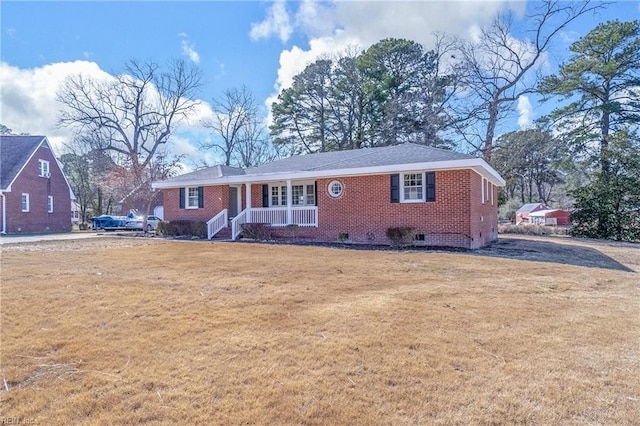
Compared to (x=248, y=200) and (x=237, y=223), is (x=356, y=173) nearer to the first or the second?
(x=248, y=200)

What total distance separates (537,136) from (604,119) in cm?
405

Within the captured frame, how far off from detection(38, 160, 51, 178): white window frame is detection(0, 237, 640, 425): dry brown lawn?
24.1 meters

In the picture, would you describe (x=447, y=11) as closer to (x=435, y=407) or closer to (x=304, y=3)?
(x=304, y=3)

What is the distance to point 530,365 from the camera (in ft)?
10.8

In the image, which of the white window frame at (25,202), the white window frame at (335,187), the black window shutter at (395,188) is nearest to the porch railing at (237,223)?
the white window frame at (335,187)

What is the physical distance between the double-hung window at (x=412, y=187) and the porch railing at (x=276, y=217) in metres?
3.79

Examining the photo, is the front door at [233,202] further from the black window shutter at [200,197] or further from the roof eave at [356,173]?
the black window shutter at [200,197]

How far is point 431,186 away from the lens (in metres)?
12.9

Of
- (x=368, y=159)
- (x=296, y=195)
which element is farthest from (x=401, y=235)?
(x=296, y=195)

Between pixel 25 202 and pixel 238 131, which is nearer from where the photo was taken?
pixel 25 202

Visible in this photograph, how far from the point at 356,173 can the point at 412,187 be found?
2130 mm

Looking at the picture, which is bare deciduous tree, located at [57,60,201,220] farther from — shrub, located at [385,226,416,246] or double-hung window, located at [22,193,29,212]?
shrub, located at [385,226,416,246]

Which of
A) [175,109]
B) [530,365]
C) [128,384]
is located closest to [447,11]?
[530,365]

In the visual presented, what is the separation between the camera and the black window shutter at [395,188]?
13.4 m
